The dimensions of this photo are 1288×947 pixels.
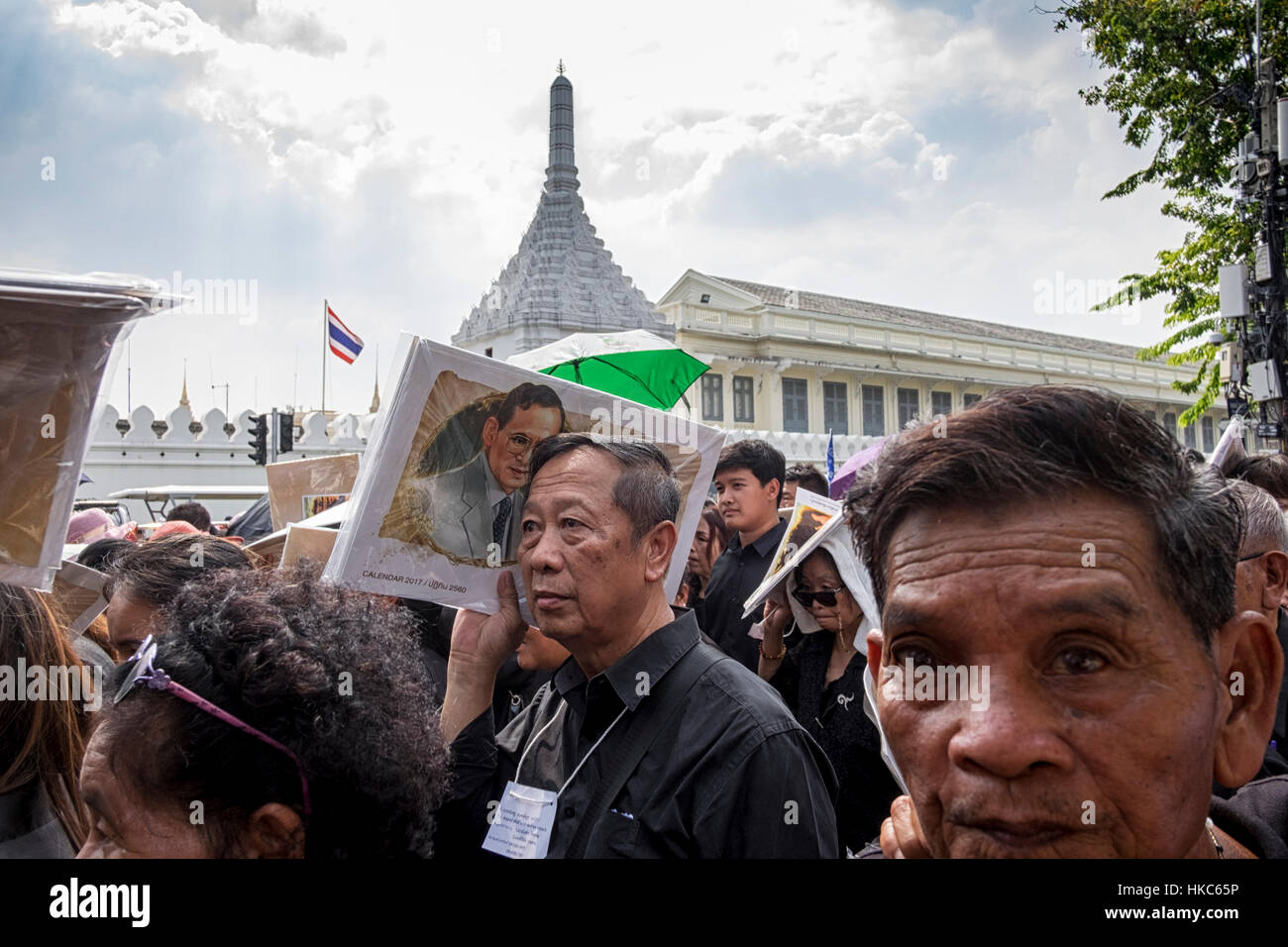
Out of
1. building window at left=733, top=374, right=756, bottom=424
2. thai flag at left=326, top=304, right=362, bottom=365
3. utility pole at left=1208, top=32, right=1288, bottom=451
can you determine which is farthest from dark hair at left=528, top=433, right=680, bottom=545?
building window at left=733, top=374, right=756, bottom=424

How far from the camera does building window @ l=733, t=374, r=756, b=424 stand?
34719 mm

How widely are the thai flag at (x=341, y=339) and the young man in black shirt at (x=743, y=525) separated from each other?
15081 mm

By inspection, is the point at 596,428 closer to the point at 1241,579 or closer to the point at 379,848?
the point at 379,848

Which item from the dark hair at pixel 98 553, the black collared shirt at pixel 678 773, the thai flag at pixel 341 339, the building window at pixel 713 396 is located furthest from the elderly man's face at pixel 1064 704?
the building window at pixel 713 396

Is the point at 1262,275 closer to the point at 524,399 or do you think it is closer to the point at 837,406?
the point at 524,399

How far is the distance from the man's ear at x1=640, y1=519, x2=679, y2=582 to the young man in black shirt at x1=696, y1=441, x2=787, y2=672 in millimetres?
2311

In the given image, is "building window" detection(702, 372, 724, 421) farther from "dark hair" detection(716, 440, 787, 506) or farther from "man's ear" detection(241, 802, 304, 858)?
"man's ear" detection(241, 802, 304, 858)

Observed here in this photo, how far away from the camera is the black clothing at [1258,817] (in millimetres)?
1368

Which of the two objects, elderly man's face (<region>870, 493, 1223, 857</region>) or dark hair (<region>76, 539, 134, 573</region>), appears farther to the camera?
dark hair (<region>76, 539, 134, 573</region>)

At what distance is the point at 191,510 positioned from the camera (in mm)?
7238
